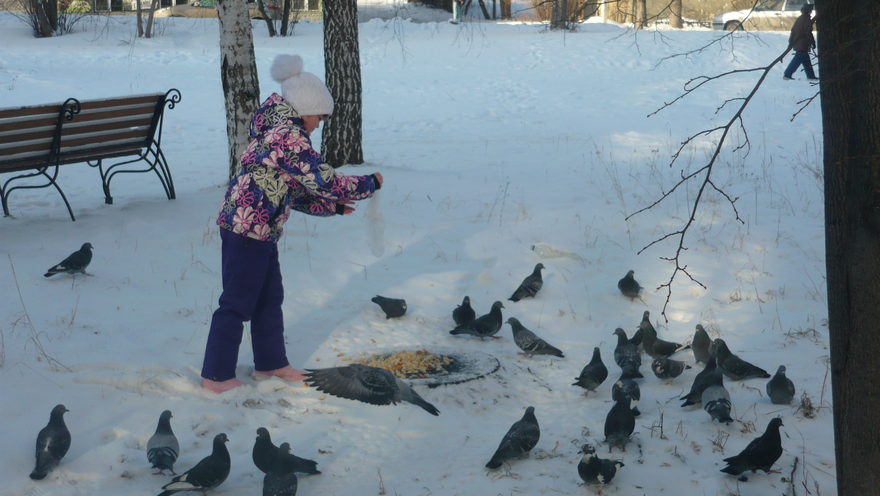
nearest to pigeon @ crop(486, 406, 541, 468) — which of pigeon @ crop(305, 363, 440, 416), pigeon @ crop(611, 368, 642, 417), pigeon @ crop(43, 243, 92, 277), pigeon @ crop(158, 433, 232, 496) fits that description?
pigeon @ crop(305, 363, 440, 416)

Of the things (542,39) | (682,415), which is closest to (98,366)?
(682,415)

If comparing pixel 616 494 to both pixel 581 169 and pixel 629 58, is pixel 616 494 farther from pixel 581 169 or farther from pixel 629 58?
pixel 629 58

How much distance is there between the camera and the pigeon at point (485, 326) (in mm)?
6590

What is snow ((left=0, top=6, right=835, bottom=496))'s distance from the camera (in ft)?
15.6

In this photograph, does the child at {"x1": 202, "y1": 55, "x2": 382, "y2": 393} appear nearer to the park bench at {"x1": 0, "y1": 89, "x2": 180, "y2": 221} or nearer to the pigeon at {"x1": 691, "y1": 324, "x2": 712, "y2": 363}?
the pigeon at {"x1": 691, "y1": 324, "x2": 712, "y2": 363}

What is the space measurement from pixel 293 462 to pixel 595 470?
1.47 metres

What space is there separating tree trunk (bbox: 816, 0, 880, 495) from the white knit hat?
2.69 meters

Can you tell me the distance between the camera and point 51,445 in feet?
14.3

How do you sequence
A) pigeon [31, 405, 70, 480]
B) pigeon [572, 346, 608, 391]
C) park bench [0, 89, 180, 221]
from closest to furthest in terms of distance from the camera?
1. pigeon [31, 405, 70, 480]
2. pigeon [572, 346, 608, 391]
3. park bench [0, 89, 180, 221]

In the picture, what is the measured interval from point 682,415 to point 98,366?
3.55 metres

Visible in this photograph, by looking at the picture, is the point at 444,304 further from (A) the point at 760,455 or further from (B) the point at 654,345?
(A) the point at 760,455

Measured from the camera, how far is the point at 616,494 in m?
4.46

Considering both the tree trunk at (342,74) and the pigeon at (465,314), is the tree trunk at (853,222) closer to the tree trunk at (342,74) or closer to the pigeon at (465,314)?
the pigeon at (465,314)

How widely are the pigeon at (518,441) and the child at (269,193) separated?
5.11 feet
